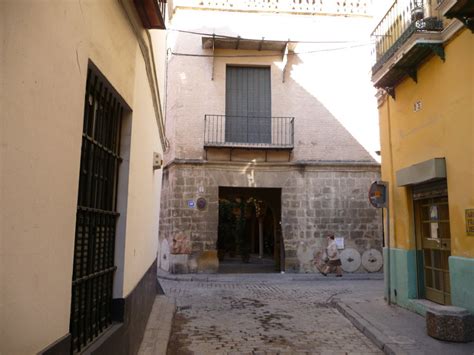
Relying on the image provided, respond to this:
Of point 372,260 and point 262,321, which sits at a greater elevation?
point 372,260

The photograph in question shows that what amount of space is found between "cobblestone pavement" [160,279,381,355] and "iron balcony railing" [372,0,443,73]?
194 inches

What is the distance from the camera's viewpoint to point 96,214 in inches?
132

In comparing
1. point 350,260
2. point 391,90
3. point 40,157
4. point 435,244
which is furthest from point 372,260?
point 40,157

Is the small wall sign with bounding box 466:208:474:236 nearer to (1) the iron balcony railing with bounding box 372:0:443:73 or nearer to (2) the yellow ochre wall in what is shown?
(2) the yellow ochre wall

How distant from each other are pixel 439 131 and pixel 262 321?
4.34 m

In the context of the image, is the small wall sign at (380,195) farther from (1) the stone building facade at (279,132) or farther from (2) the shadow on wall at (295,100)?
(2) the shadow on wall at (295,100)

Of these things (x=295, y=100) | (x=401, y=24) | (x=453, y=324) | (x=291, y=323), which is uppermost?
(x=295, y=100)

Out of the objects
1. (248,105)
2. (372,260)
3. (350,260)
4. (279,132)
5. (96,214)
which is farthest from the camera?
(248,105)

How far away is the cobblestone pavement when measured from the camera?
5754 millimetres

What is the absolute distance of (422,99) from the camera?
23.5 ft

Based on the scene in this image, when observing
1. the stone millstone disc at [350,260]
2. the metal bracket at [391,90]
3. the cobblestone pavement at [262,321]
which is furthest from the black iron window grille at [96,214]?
the stone millstone disc at [350,260]

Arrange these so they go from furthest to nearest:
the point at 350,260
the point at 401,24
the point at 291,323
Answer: the point at 350,260 < the point at 401,24 < the point at 291,323

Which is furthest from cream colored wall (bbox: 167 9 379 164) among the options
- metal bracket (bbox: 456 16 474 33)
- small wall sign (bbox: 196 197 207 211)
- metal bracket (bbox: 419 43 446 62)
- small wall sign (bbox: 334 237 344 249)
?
metal bracket (bbox: 456 16 474 33)

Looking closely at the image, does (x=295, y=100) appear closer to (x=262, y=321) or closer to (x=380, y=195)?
(x=380, y=195)
